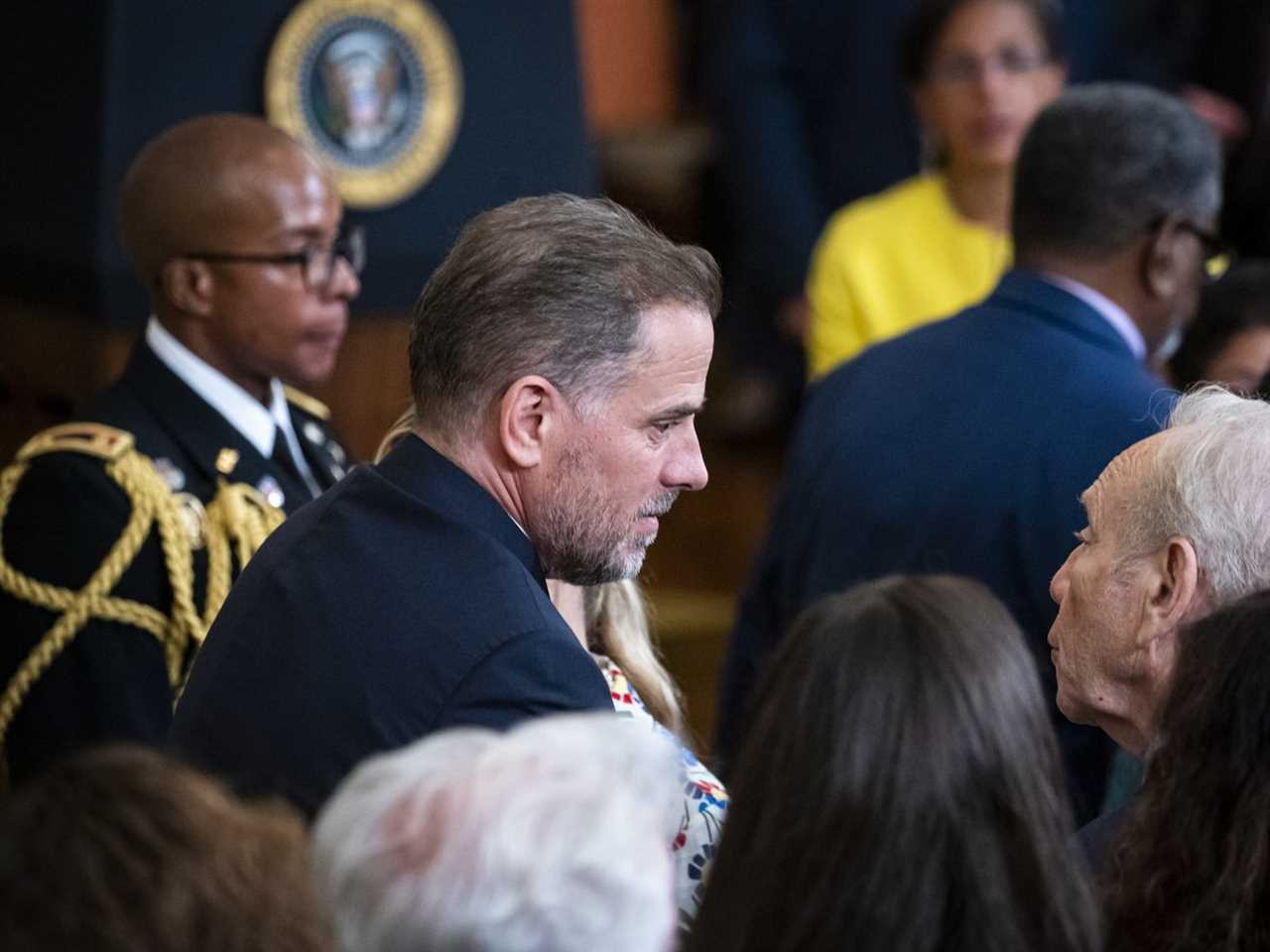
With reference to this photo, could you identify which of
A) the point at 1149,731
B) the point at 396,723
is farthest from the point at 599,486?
the point at 1149,731

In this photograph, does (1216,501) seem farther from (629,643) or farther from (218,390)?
(218,390)

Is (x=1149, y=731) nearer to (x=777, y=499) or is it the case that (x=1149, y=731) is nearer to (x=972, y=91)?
(x=777, y=499)

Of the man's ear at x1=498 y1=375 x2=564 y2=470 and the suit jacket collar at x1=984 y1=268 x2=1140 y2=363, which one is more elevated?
the man's ear at x1=498 y1=375 x2=564 y2=470

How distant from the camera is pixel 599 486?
1.93 meters

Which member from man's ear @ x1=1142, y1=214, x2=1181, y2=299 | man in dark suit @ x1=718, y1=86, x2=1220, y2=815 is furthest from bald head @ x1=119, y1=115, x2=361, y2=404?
man's ear @ x1=1142, y1=214, x2=1181, y2=299

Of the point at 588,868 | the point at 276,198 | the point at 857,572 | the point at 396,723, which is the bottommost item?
the point at 857,572

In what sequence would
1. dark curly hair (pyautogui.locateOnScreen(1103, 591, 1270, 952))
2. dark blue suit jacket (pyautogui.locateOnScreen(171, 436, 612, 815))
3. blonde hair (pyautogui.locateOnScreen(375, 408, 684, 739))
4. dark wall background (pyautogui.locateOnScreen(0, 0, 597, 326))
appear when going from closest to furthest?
dark curly hair (pyautogui.locateOnScreen(1103, 591, 1270, 952)), dark blue suit jacket (pyautogui.locateOnScreen(171, 436, 612, 815)), blonde hair (pyautogui.locateOnScreen(375, 408, 684, 739)), dark wall background (pyautogui.locateOnScreen(0, 0, 597, 326))

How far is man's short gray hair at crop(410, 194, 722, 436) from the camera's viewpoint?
1.88 m

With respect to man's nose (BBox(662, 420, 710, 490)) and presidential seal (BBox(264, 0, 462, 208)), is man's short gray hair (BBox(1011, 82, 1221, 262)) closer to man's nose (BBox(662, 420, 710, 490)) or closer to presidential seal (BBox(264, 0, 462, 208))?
man's nose (BBox(662, 420, 710, 490))

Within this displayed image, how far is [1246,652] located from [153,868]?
0.80 m

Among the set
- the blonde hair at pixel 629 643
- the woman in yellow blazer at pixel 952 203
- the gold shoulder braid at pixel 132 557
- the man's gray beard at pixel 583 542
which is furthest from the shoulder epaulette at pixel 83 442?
the woman in yellow blazer at pixel 952 203

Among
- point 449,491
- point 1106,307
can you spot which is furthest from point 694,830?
point 1106,307

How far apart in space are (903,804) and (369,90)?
2351mm

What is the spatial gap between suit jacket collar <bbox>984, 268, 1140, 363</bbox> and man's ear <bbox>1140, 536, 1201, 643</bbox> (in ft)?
2.55
